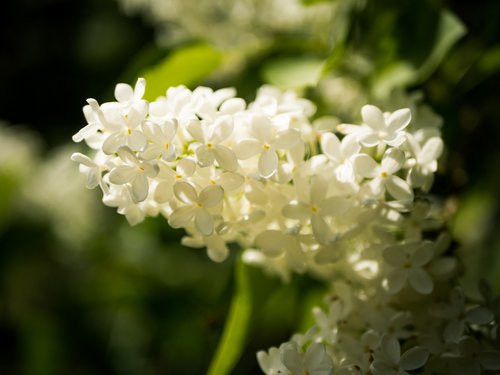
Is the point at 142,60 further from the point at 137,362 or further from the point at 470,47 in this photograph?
the point at 137,362

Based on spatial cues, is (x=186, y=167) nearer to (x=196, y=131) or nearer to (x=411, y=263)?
(x=196, y=131)

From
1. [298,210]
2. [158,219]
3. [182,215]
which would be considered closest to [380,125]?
[298,210]

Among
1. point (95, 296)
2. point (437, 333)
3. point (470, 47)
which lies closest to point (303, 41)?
point (470, 47)

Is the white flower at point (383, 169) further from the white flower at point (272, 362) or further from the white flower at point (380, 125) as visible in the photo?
the white flower at point (272, 362)

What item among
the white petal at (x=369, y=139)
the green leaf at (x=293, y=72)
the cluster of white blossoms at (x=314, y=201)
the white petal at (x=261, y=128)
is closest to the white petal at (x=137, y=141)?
the cluster of white blossoms at (x=314, y=201)

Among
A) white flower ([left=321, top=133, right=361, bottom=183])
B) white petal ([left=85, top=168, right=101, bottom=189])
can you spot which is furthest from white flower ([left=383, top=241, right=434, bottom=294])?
white petal ([left=85, top=168, right=101, bottom=189])

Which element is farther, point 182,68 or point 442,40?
point 182,68
